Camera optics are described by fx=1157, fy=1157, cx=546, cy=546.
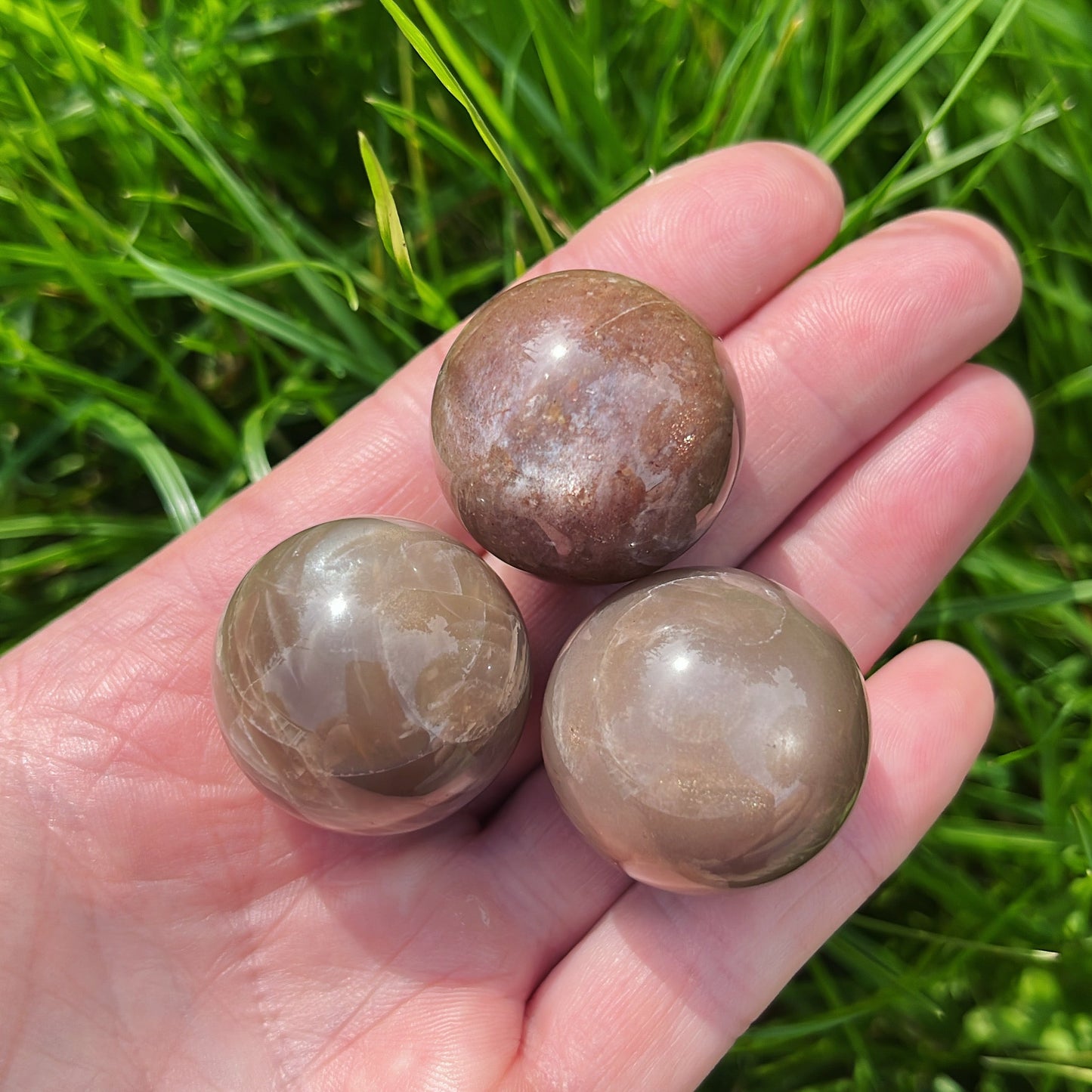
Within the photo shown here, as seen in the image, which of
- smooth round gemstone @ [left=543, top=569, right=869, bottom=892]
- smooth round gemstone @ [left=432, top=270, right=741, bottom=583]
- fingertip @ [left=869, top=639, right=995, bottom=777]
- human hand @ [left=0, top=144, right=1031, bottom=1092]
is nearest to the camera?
smooth round gemstone @ [left=543, top=569, right=869, bottom=892]

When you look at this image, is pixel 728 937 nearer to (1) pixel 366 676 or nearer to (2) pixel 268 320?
(1) pixel 366 676

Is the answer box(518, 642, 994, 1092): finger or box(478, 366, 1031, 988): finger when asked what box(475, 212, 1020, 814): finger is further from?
Result: box(518, 642, 994, 1092): finger

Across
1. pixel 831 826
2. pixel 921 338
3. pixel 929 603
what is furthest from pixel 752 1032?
pixel 921 338

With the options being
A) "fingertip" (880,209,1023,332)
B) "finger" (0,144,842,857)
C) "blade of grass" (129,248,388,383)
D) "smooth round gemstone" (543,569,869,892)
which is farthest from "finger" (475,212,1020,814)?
"blade of grass" (129,248,388,383)

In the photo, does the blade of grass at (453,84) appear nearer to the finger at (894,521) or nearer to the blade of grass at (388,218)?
the blade of grass at (388,218)

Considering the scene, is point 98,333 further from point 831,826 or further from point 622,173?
point 831,826

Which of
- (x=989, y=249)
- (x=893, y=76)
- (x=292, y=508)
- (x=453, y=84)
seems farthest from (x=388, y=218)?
(x=989, y=249)

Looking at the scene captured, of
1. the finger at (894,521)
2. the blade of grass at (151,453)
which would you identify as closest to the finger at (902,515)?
the finger at (894,521)
